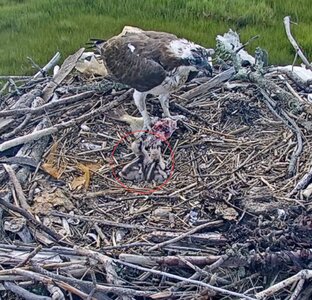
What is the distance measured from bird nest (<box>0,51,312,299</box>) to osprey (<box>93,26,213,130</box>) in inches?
10.0

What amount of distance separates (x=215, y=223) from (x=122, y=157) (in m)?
0.95

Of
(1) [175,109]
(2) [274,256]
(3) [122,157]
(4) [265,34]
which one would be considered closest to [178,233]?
(2) [274,256]

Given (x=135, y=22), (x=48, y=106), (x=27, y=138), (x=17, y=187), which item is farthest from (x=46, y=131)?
(x=135, y=22)

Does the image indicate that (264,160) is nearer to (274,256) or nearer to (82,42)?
(274,256)

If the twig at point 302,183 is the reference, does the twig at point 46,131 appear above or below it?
above

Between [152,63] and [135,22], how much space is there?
2979 mm

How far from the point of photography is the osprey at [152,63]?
480cm

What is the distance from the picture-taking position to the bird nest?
384 cm

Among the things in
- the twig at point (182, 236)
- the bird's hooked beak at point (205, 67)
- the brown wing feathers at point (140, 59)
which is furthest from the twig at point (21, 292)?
the bird's hooked beak at point (205, 67)

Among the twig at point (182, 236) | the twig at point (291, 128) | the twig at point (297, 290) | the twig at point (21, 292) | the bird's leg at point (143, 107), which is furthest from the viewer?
the bird's leg at point (143, 107)

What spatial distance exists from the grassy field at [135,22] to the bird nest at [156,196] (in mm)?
1530

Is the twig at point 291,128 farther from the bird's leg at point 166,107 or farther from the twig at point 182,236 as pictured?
the twig at point 182,236

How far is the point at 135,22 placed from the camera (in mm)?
7727

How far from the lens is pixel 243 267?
12.7ft
